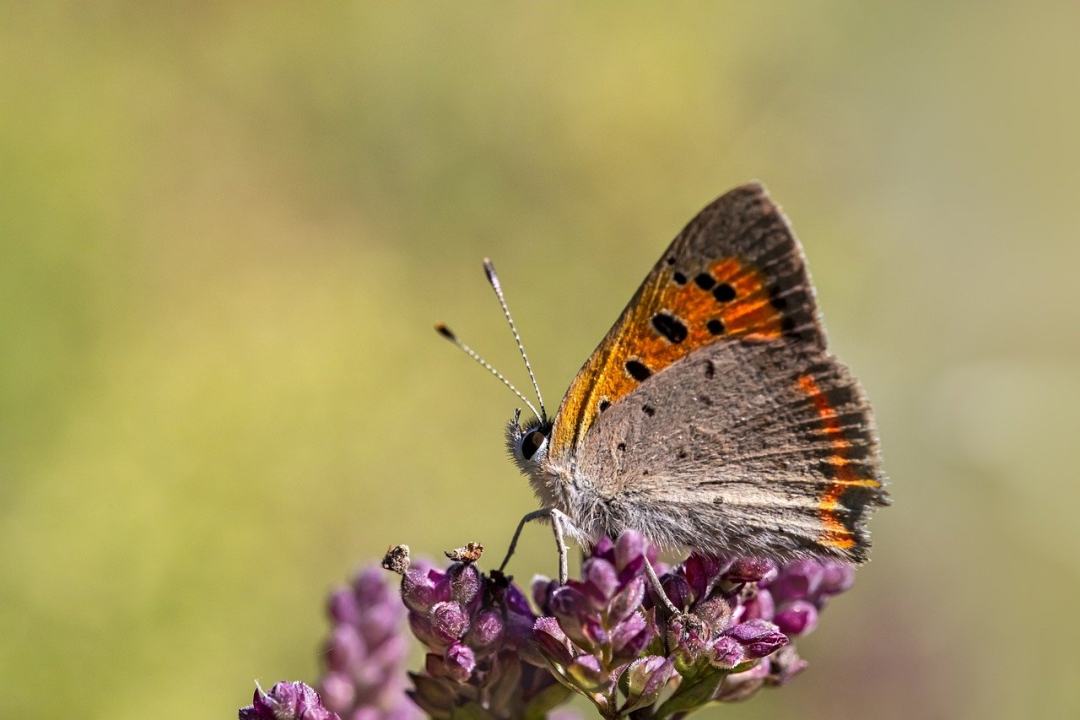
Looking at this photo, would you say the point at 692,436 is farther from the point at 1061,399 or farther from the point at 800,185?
the point at 800,185

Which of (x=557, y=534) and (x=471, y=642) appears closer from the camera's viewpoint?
(x=471, y=642)

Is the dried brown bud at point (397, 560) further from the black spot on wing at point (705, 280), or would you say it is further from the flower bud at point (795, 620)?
the black spot on wing at point (705, 280)

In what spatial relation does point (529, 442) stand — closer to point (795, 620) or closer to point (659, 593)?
point (659, 593)

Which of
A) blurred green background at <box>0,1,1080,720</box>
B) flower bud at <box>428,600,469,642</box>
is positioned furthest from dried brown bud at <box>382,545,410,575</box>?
blurred green background at <box>0,1,1080,720</box>

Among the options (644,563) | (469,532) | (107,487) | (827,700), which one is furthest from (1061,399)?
(107,487)

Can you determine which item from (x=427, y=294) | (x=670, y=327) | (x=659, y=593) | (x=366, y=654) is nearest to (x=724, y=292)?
(x=670, y=327)

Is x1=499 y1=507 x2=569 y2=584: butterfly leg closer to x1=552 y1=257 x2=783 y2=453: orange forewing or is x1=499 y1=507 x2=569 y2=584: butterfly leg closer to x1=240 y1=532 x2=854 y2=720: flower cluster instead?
x1=240 y1=532 x2=854 y2=720: flower cluster
